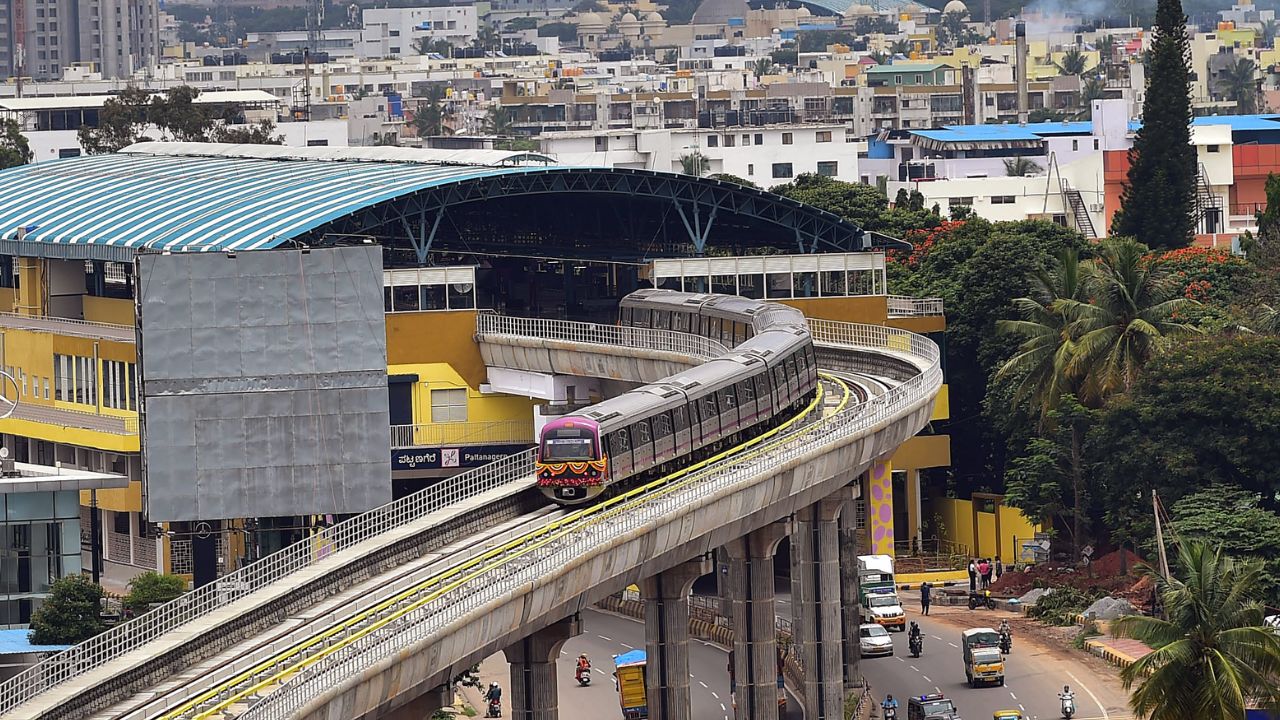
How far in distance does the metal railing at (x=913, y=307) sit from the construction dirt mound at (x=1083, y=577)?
47.1ft

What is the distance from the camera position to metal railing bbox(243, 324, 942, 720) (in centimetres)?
5434

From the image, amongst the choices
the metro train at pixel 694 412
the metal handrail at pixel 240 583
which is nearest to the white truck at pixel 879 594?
the metro train at pixel 694 412

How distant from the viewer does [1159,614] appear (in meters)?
94.1

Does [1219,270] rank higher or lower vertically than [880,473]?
higher

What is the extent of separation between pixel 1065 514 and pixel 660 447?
35.5 metres

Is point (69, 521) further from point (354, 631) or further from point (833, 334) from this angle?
point (833, 334)

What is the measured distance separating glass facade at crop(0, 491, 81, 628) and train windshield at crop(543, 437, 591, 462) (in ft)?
53.2

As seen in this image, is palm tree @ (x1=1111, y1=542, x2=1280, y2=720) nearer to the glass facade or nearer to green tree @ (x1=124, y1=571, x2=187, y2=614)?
the glass facade

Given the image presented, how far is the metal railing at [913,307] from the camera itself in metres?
118

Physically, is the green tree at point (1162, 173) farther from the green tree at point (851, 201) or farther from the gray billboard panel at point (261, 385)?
the gray billboard panel at point (261, 385)

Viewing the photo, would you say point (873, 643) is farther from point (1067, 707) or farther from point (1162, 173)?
point (1162, 173)

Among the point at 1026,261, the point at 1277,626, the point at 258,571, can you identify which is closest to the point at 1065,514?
the point at 1026,261

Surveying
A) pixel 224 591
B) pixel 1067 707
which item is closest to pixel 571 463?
pixel 224 591

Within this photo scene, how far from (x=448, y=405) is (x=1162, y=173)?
4785 centimetres
